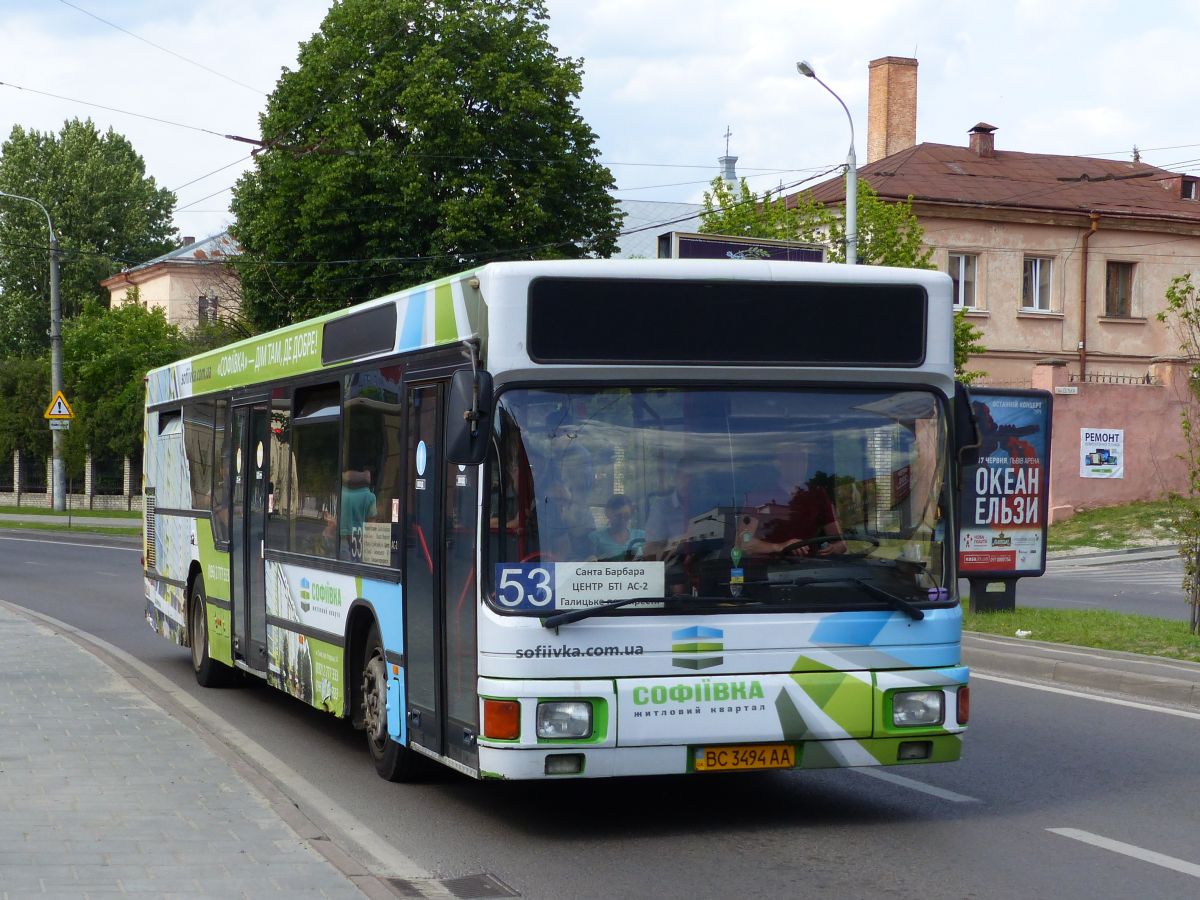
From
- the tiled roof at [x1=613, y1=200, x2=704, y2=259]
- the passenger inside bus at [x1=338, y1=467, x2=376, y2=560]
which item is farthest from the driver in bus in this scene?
the tiled roof at [x1=613, y1=200, x2=704, y2=259]

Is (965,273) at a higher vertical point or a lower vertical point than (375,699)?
higher

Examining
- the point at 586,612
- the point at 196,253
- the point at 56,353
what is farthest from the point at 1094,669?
the point at 196,253

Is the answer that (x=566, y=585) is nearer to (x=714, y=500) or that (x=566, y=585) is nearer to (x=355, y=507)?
(x=714, y=500)

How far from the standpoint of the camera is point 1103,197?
163ft

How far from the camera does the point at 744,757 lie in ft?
25.1

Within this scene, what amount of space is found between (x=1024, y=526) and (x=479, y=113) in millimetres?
25432

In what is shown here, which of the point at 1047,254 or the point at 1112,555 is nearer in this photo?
the point at 1112,555

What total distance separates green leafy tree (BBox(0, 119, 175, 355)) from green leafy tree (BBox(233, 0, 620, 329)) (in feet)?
141

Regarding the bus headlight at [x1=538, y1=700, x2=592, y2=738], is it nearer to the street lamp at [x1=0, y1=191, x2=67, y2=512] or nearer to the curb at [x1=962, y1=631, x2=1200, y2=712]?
the curb at [x1=962, y1=631, x2=1200, y2=712]

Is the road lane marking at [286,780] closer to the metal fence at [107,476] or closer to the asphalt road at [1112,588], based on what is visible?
the asphalt road at [1112,588]

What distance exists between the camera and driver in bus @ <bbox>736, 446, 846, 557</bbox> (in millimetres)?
7691

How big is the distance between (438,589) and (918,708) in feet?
7.75

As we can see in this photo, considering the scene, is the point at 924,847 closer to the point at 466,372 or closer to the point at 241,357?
the point at 466,372

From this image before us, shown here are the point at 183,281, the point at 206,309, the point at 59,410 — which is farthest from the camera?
the point at 183,281
